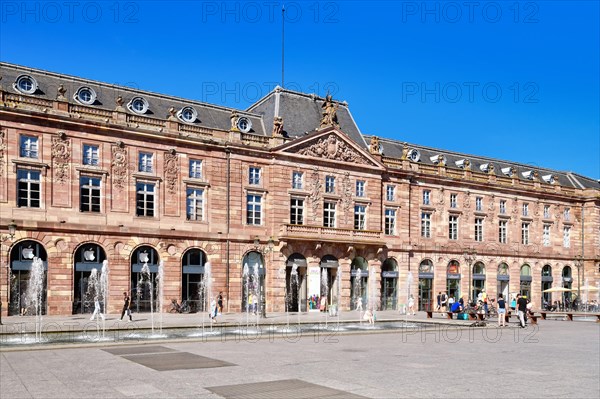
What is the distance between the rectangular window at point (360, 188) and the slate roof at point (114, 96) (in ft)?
29.4

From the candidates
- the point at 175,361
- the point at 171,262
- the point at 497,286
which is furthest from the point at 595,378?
the point at 497,286

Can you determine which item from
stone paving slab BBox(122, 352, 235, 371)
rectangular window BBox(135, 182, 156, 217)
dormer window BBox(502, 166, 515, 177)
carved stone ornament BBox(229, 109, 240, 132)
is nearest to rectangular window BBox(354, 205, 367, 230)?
carved stone ornament BBox(229, 109, 240, 132)

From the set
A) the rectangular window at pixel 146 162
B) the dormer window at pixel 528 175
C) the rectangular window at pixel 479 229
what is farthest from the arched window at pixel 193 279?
the dormer window at pixel 528 175

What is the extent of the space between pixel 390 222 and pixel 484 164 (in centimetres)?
1761

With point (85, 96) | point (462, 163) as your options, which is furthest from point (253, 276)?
point (462, 163)

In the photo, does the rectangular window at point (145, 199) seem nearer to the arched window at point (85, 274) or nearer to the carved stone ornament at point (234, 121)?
the arched window at point (85, 274)

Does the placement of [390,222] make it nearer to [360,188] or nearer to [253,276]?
[360,188]

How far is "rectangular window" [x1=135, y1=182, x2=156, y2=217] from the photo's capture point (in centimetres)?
4512

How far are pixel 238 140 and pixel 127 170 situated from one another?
916 cm

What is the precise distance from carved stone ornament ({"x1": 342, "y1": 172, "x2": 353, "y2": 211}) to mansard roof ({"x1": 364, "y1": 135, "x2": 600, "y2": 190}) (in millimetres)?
7082

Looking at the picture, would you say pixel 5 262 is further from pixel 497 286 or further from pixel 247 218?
pixel 497 286

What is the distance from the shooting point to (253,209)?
50.3m

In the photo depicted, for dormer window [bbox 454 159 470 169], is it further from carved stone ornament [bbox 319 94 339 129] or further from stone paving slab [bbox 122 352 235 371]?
stone paving slab [bbox 122 352 235 371]

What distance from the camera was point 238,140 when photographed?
49.7 metres
